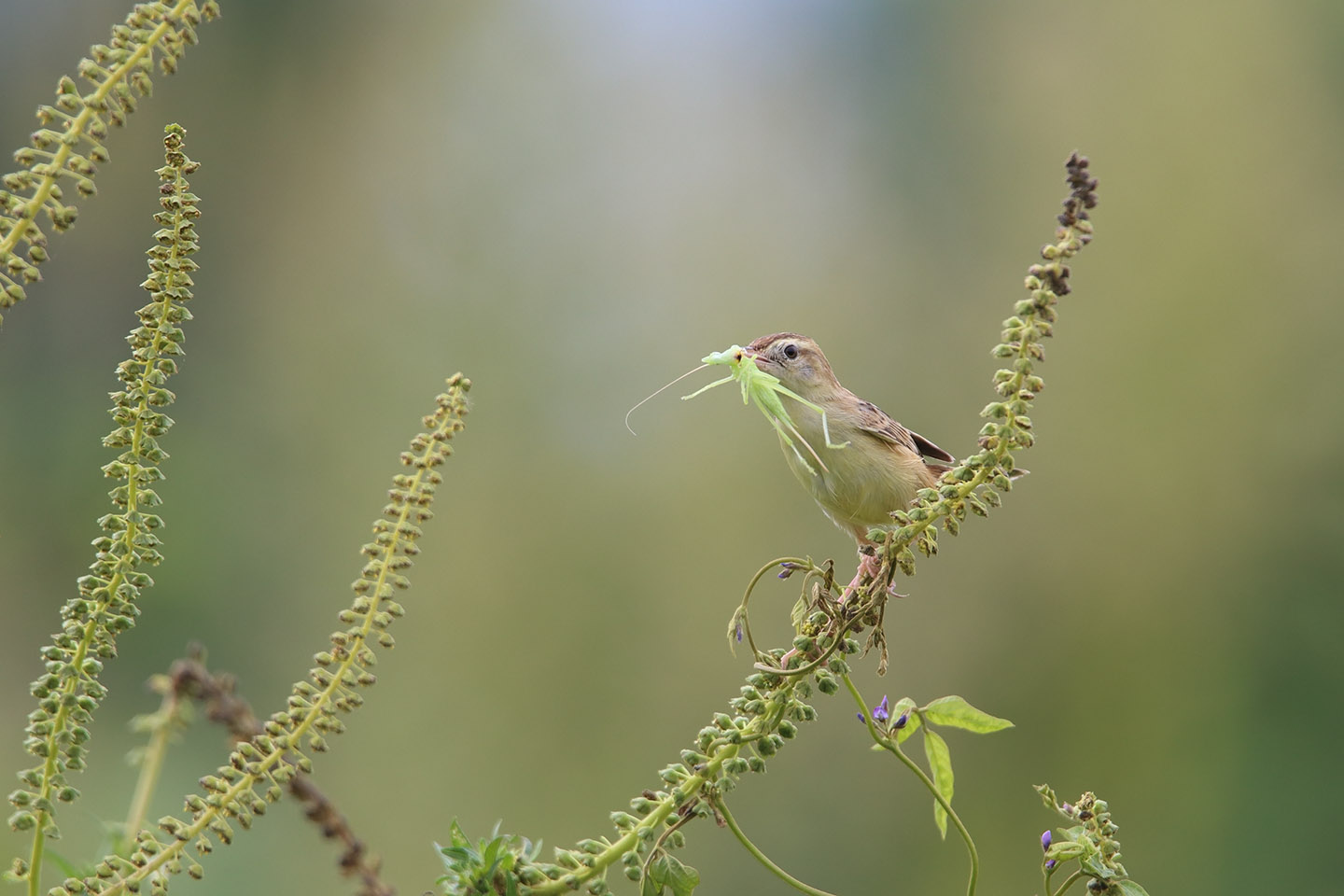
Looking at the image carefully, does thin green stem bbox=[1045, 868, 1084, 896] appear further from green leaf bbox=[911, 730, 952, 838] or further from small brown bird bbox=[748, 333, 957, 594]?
small brown bird bbox=[748, 333, 957, 594]

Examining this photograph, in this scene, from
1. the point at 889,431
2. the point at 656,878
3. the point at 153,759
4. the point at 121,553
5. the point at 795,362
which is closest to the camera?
the point at 153,759

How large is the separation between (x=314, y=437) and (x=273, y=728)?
6140mm

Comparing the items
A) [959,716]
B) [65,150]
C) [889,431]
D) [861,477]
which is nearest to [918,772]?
[959,716]

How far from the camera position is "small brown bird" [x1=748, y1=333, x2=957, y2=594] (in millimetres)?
2889

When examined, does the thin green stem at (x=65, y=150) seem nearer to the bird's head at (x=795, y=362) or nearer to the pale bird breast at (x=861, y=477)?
the pale bird breast at (x=861, y=477)

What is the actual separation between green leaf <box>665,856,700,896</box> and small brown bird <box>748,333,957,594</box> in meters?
1.70

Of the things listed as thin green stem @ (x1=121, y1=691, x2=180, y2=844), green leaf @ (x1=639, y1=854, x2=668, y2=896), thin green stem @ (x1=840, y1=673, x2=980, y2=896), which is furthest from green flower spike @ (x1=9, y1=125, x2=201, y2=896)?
thin green stem @ (x1=840, y1=673, x2=980, y2=896)

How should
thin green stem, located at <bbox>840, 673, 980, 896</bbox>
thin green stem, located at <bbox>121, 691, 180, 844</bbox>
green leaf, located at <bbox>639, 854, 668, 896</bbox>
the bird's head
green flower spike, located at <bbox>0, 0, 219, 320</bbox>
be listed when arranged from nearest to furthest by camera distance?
thin green stem, located at <bbox>121, 691, 180, 844</bbox> → green flower spike, located at <bbox>0, 0, 219, 320</bbox> → green leaf, located at <bbox>639, 854, 668, 896</bbox> → thin green stem, located at <bbox>840, 673, 980, 896</bbox> → the bird's head

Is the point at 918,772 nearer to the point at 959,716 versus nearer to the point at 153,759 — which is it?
the point at 959,716

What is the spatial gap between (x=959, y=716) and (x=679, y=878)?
386mm

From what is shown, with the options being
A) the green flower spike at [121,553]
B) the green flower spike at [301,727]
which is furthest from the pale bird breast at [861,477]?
the green flower spike at [121,553]

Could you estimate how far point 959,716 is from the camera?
1.35 meters

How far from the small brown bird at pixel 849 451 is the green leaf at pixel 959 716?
1.44 meters

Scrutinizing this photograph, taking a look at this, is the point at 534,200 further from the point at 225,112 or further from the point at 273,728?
the point at 273,728
